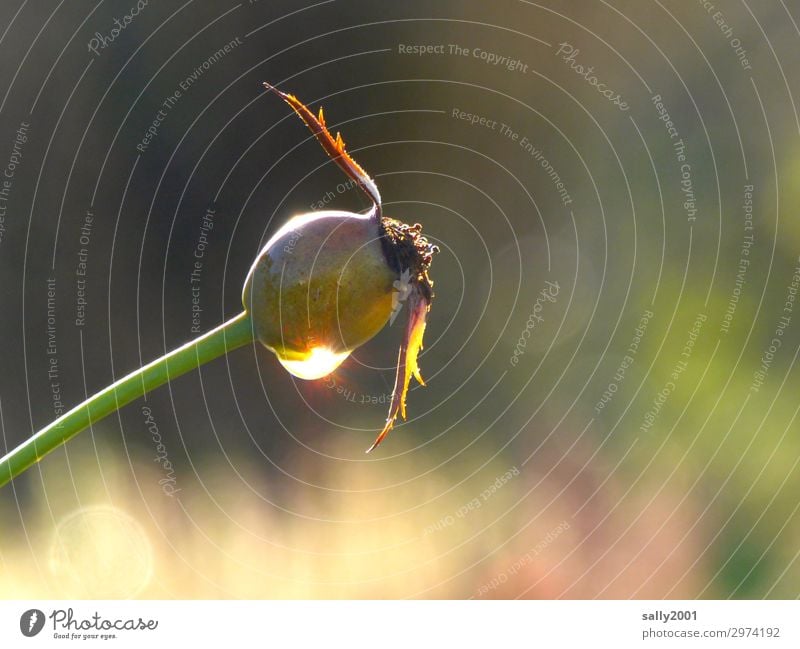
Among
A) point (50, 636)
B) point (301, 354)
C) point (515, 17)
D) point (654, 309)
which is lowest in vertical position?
point (50, 636)

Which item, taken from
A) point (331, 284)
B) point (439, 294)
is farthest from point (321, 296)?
point (439, 294)

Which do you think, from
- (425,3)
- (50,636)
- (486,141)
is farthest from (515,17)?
(50,636)

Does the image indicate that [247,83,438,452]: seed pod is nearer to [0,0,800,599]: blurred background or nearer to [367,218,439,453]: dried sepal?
[367,218,439,453]: dried sepal

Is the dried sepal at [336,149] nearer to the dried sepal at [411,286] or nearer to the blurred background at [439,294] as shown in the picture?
the dried sepal at [411,286]

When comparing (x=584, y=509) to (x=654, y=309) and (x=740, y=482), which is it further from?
(x=654, y=309)

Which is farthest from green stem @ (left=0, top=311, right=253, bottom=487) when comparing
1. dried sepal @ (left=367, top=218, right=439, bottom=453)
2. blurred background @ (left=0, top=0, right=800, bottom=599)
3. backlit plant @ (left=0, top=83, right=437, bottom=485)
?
blurred background @ (left=0, top=0, right=800, bottom=599)

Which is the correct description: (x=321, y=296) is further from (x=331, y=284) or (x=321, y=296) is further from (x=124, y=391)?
(x=124, y=391)

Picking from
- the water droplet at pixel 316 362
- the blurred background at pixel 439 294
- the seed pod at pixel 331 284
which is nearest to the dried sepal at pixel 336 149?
the seed pod at pixel 331 284
